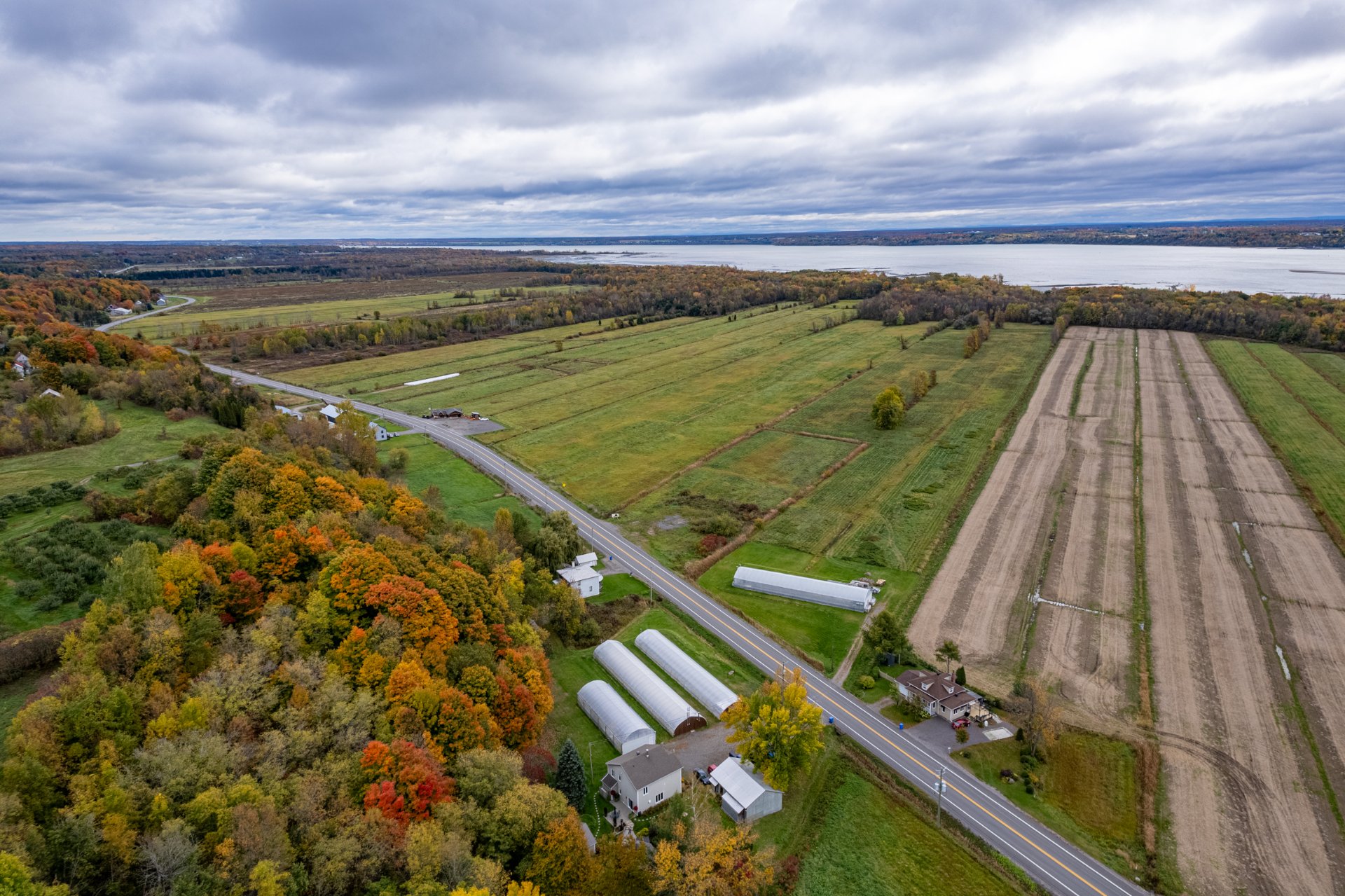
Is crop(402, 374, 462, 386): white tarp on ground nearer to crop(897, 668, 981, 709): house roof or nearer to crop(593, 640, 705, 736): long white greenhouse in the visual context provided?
crop(593, 640, 705, 736): long white greenhouse

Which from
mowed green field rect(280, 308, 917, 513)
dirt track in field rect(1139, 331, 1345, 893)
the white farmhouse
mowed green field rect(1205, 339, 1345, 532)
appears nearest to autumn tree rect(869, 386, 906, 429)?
mowed green field rect(280, 308, 917, 513)

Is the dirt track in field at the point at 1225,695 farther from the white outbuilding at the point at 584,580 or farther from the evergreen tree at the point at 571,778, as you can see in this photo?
the white outbuilding at the point at 584,580

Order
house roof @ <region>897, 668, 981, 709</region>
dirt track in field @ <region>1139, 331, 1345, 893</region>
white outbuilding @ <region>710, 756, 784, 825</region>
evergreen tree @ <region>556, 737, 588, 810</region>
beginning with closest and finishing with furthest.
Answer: dirt track in field @ <region>1139, 331, 1345, 893</region> → evergreen tree @ <region>556, 737, 588, 810</region> → white outbuilding @ <region>710, 756, 784, 825</region> → house roof @ <region>897, 668, 981, 709</region>

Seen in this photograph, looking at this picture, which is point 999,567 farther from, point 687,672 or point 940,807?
point 687,672

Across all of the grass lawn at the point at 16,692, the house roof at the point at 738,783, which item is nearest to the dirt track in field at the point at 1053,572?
the house roof at the point at 738,783

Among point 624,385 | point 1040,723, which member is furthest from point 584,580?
point 624,385

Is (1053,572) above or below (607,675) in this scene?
above

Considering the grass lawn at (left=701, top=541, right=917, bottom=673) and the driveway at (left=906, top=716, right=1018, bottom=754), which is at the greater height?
the grass lawn at (left=701, top=541, right=917, bottom=673)
